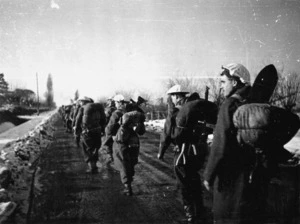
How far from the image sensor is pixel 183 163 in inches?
160

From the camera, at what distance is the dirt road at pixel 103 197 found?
14.1 feet

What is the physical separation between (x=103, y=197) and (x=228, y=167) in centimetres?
354

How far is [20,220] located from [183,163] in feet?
8.47

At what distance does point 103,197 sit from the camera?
531 cm

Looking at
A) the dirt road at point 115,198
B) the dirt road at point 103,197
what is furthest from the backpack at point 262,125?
the dirt road at point 103,197

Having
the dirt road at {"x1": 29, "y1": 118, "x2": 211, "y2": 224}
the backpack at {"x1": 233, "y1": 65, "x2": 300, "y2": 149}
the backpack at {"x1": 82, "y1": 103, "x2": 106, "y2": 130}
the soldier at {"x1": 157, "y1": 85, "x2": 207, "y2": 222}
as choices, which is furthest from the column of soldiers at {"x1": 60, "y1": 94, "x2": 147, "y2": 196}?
the backpack at {"x1": 233, "y1": 65, "x2": 300, "y2": 149}

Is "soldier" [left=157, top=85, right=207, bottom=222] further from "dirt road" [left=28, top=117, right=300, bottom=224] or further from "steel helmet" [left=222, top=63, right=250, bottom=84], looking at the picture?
"steel helmet" [left=222, top=63, right=250, bottom=84]

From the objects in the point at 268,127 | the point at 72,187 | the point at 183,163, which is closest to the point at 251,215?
the point at 268,127

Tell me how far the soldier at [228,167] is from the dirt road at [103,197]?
6.34 ft

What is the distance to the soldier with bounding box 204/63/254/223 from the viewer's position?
2.29 metres

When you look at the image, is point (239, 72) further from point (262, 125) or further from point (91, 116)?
point (91, 116)

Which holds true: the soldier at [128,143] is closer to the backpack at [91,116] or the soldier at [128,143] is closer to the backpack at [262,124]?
the backpack at [91,116]

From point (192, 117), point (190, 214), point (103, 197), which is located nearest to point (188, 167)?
point (190, 214)

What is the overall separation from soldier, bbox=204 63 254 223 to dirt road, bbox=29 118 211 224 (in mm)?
1933
